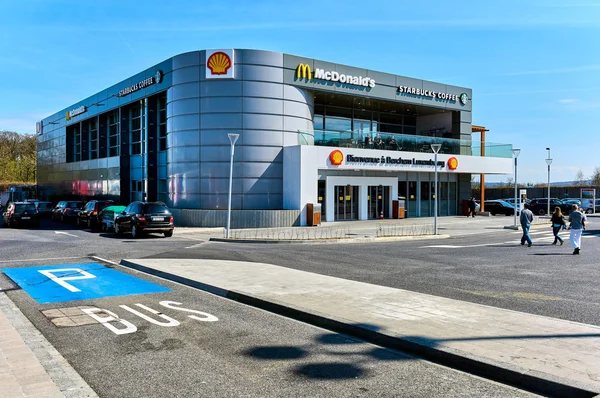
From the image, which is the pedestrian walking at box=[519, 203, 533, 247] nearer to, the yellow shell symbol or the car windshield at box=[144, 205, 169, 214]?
the car windshield at box=[144, 205, 169, 214]

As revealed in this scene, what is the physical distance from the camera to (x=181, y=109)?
100 ft

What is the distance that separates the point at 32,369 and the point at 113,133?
43034 mm

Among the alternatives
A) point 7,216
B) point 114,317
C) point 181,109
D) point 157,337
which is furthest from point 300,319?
point 7,216

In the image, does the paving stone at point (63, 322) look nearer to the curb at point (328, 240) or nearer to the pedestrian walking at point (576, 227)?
the curb at point (328, 240)

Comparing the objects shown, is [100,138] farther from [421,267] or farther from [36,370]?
[36,370]

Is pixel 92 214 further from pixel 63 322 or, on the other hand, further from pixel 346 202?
pixel 63 322

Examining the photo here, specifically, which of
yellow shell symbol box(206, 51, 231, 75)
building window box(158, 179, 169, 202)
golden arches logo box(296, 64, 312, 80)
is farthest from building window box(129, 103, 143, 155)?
golden arches logo box(296, 64, 312, 80)

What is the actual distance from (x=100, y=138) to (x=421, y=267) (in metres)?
40.7

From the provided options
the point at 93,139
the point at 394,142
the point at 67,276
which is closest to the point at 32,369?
the point at 67,276

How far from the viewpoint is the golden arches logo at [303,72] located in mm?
30391

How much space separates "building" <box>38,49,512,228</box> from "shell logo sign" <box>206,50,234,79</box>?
0.20 feet

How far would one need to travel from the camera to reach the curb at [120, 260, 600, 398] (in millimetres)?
4840

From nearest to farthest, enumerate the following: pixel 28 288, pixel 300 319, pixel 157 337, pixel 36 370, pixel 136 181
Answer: pixel 36 370 → pixel 157 337 → pixel 300 319 → pixel 28 288 → pixel 136 181

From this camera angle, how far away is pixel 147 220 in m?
23.1
